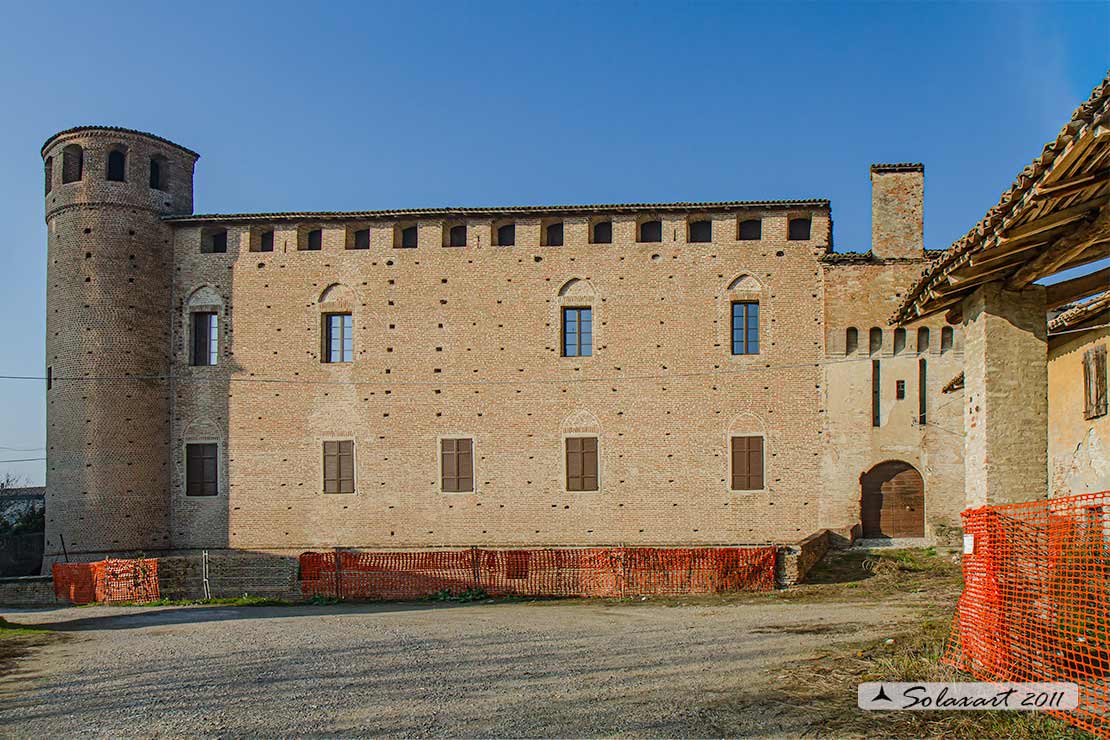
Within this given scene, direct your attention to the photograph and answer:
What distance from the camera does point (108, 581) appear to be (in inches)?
883

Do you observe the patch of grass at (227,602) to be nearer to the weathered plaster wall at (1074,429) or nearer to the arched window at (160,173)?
the arched window at (160,173)

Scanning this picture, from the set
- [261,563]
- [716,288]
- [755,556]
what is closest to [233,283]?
[261,563]

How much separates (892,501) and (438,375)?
11883mm

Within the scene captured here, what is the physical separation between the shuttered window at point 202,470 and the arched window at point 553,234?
10.6 m

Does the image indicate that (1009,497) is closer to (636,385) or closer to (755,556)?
(755,556)

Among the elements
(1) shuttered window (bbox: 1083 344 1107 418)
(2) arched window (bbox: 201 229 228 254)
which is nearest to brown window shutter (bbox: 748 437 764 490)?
(1) shuttered window (bbox: 1083 344 1107 418)

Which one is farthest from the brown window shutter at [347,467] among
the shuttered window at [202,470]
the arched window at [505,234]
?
the arched window at [505,234]

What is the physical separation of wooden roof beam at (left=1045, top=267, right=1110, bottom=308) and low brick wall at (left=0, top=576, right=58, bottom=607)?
2200 cm

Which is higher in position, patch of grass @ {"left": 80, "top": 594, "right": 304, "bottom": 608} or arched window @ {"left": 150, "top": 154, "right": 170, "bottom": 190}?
arched window @ {"left": 150, "top": 154, "right": 170, "bottom": 190}

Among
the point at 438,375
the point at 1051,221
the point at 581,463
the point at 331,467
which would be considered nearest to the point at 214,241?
the point at 331,467

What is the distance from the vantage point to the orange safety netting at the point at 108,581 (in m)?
22.0

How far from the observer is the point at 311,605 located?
20094mm

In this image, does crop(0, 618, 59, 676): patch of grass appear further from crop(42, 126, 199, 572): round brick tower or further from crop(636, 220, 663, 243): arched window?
crop(636, 220, 663, 243): arched window

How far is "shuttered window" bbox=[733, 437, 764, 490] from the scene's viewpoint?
83.1ft
